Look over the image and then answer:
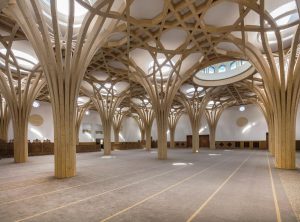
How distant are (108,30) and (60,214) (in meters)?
11.9

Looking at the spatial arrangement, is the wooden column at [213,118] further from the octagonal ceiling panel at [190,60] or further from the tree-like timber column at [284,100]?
the tree-like timber column at [284,100]

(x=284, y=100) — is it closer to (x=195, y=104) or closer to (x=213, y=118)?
(x=195, y=104)

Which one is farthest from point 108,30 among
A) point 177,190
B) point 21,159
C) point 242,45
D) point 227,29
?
point 21,159

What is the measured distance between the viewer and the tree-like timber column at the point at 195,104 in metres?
36.6

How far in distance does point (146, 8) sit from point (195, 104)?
26.5m

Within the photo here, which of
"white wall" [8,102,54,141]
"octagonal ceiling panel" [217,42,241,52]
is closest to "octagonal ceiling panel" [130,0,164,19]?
"octagonal ceiling panel" [217,42,241,52]

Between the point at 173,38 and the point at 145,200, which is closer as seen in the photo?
the point at 145,200

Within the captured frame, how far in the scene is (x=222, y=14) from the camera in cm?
1498

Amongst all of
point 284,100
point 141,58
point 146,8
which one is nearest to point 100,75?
point 141,58

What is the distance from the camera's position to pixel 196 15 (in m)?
14.2

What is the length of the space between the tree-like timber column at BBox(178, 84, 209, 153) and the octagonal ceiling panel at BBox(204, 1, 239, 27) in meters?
20.2

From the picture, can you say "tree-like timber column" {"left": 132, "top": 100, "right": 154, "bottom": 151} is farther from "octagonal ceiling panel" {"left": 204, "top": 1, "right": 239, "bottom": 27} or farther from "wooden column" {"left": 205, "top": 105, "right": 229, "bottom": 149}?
"octagonal ceiling panel" {"left": 204, "top": 1, "right": 239, "bottom": 27}

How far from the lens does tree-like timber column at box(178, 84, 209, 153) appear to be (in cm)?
3662

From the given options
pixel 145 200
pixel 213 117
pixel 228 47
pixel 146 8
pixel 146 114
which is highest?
pixel 146 8
